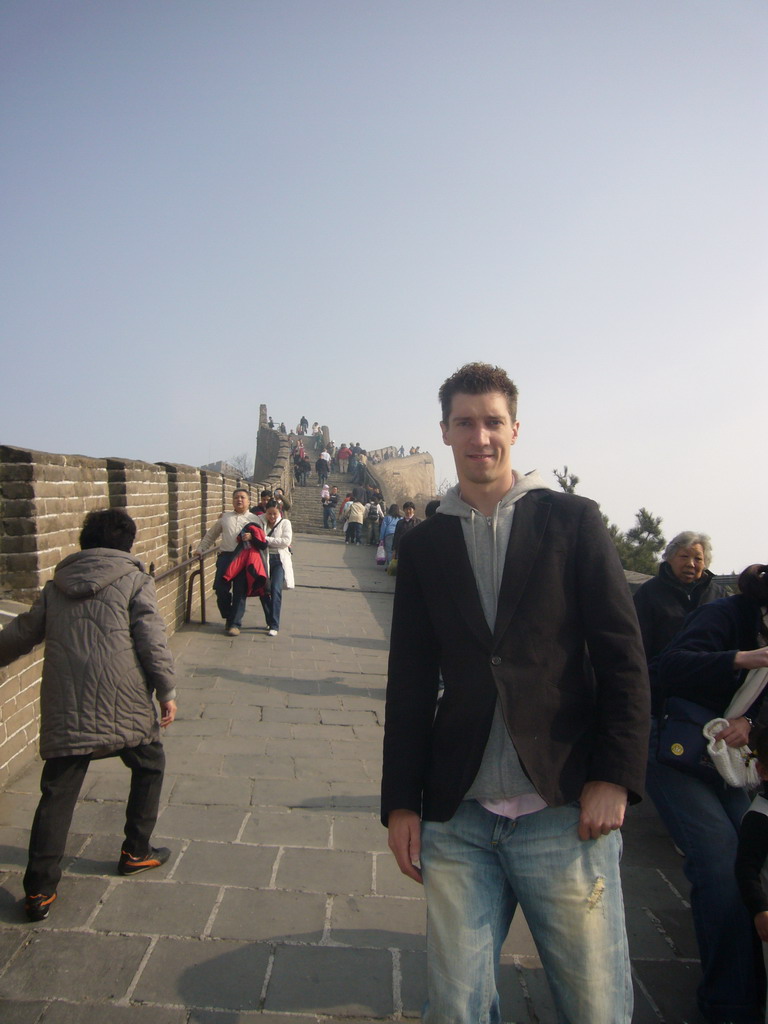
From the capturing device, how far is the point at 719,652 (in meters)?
2.85

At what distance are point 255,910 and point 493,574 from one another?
6.30ft

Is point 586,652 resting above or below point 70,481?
below

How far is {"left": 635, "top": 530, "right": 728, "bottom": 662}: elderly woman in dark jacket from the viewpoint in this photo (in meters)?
4.10

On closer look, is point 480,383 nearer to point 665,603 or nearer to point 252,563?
point 665,603

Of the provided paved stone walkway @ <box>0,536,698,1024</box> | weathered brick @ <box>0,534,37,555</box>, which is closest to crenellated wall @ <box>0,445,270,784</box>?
weathered brick @ <box>0,534,37,555</box>

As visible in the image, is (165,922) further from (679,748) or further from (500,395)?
(500,395)

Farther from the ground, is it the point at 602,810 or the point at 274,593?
the point at 602,810

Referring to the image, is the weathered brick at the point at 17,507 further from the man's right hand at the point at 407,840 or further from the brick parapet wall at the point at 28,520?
the man's right hand at the point at 407,840

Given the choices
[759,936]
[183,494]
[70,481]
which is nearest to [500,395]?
[759,936]

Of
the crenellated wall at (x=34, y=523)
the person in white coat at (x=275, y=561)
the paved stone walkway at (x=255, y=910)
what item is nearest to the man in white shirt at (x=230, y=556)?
the person in white coat at (x=275, y=561)

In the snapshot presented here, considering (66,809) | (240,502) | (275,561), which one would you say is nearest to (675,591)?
(66,809)

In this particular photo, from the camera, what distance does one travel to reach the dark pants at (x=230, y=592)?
8414mm

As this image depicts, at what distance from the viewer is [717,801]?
2.86 meters

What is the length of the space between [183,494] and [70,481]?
3.54 m
